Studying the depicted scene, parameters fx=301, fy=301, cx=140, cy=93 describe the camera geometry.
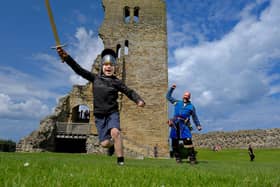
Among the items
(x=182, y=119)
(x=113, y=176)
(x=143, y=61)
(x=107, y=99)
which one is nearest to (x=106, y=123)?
(x=107, y=99)

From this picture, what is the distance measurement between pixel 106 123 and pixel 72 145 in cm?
2299

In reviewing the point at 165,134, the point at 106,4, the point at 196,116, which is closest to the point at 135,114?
the point at 165,134

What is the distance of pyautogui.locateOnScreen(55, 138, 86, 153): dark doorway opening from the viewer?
2548cm

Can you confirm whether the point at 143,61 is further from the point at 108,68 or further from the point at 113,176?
the point at 113,176

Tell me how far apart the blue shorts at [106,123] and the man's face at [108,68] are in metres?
0.72

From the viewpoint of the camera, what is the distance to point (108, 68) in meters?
5.14

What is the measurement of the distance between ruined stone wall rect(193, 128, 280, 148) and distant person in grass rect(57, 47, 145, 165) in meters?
30.9

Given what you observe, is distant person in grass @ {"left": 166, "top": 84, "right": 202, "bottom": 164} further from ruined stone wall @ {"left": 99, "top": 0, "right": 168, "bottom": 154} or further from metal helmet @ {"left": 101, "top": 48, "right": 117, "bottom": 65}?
ruined stone wall @ {"left": 99, "top": 0, "right": 168, "bottom": 154}

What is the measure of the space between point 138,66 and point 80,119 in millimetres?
8670

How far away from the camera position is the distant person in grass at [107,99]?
15.8ft

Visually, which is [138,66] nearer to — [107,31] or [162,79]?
[162,79]

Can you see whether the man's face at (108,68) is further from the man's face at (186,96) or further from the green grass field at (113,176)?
the man's face at (186,96)

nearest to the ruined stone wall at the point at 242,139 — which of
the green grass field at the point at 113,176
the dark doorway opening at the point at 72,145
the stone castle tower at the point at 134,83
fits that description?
the stone castle tower at the point at 134,83

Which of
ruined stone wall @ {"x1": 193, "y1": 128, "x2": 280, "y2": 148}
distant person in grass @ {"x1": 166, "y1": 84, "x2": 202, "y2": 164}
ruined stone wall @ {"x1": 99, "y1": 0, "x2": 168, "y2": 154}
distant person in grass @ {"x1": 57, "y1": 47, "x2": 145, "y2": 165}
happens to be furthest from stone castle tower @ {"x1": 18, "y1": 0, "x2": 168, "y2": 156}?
distant person in grass @ {"x1": 57, "y1": 47, "x2": 145, "y2": 165}
